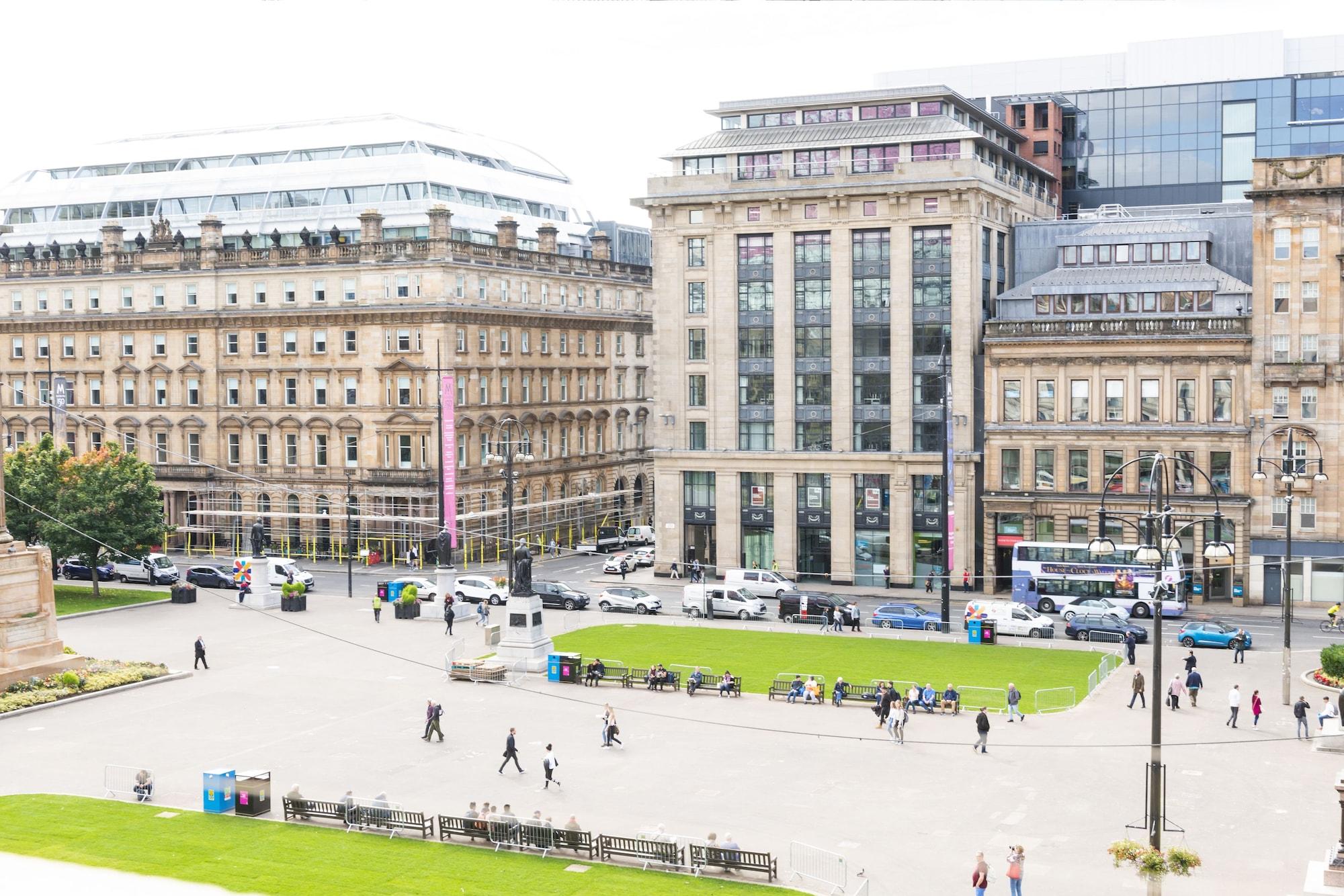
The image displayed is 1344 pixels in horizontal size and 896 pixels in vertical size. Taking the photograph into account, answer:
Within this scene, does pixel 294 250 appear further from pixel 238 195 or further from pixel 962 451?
pixel 962 451

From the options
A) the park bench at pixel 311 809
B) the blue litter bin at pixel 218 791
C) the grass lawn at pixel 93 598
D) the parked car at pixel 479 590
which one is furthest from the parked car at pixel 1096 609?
the grass lawn at pixel 93 598

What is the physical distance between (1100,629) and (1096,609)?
5.03 m

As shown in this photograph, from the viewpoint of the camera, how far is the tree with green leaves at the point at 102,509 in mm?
76125

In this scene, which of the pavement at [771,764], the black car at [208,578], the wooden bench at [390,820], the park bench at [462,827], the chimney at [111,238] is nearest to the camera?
the pavement at [771,764]

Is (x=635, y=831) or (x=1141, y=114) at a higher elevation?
(x=1141, y=114)

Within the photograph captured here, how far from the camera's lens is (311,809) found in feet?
126

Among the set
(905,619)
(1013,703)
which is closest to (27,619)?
(1013,703)

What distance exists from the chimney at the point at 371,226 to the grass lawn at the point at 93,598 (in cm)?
2545

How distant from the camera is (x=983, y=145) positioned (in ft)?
272

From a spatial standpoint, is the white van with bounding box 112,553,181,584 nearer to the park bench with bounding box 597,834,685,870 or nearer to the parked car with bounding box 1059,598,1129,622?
the parked car with bounding box 1059,598,1129,622

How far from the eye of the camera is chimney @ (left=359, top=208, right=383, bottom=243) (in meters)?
92.9

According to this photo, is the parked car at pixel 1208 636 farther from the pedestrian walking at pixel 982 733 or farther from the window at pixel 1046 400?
the pedestrian walking at pixel 982 733

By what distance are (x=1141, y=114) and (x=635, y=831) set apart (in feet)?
291

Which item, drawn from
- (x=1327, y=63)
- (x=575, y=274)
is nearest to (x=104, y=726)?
(x=575, y=274)
